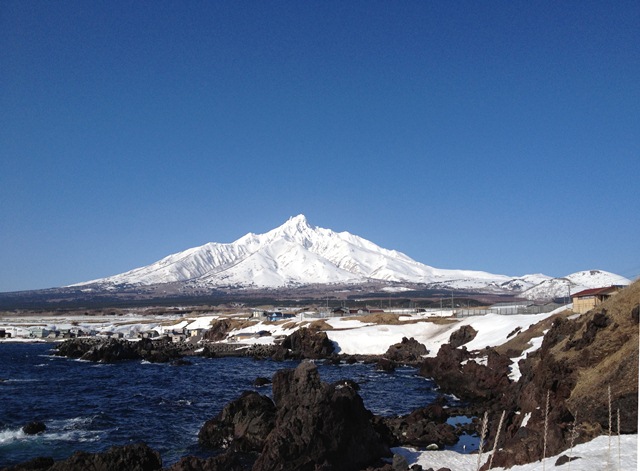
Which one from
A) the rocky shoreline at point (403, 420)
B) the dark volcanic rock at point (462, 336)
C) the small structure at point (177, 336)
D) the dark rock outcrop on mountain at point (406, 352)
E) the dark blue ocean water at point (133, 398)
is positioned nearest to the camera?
the rocky shoreline at point (403, 420)

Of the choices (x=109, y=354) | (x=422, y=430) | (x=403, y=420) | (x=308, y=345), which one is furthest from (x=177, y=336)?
(x=422, y=430)

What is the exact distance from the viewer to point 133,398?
142 ft

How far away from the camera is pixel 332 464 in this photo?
20906mm

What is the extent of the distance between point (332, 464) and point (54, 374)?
1949 inches

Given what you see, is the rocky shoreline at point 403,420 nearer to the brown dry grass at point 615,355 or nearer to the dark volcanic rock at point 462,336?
the brown dry grass at point 615,355

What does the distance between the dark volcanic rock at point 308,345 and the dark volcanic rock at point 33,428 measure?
4923cm

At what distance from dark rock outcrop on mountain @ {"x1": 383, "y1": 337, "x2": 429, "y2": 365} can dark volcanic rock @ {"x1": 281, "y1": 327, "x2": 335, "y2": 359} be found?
29.9 ft

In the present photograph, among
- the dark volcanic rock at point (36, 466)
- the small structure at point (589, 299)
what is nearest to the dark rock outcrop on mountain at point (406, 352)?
the small structure at point (589, 299)

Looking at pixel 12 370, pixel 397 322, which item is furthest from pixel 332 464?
pixel 397 322

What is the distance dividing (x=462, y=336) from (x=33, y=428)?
52.6 m

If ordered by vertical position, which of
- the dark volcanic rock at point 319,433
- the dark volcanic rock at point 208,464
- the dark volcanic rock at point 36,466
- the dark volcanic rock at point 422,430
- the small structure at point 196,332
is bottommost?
the small structure at point 196,332

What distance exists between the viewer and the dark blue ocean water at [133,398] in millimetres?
28422

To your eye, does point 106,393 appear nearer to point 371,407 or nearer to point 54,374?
point 54,374

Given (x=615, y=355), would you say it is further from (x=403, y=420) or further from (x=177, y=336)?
(x=177, y=336)
